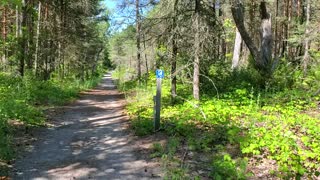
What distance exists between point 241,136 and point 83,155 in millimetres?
3433

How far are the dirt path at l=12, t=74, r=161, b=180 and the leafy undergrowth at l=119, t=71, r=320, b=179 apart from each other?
607 millimetres

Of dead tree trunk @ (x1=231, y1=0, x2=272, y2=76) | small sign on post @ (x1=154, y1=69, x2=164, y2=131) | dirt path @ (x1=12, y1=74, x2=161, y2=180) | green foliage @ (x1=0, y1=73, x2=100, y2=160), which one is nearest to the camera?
dirt path @ (x1=12, y1=74, x2=161, y2=180)

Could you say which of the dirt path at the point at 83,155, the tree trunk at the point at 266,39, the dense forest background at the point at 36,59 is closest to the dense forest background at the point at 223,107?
the tree trunk at the point at 266,39

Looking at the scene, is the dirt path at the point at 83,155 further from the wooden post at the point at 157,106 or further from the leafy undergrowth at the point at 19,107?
the wooden post at the point at 157,106

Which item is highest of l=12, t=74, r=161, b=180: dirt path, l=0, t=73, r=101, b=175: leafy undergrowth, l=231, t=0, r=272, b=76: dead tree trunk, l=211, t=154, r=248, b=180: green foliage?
l=231, t=0, r=272, b=76: dead tree trunk

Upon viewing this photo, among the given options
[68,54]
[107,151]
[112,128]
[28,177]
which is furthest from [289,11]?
[28,177]

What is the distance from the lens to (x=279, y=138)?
6367 mm

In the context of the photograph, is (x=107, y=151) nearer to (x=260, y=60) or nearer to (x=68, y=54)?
(x=260, y=60)

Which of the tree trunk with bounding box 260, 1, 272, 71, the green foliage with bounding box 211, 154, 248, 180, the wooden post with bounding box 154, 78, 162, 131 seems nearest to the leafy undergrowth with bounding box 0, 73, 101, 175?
the wooden post with bounding box 154, 78, 162, 131

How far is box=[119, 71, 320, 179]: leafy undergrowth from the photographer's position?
5.43m

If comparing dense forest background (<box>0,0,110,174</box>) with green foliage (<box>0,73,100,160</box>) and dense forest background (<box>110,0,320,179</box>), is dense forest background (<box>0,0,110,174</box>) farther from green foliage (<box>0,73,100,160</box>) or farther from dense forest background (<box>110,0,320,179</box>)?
dense forest background (<box>110,0,320,179</box>)

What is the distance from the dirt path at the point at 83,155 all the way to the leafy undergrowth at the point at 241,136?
1.99 ft

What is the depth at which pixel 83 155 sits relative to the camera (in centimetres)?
672

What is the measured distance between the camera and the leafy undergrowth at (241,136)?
543 centimetres
